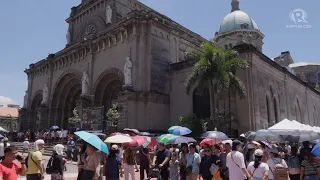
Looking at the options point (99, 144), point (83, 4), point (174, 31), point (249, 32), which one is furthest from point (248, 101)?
point (83, 4)

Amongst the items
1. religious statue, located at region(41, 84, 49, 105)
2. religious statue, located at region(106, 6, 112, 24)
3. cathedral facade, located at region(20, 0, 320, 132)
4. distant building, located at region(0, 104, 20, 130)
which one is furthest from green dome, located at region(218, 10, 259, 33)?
distant building, located at region(0, 104, 20, 130)

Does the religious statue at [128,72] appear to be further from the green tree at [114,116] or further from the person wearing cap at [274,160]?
the person wearing cap at [274,160]

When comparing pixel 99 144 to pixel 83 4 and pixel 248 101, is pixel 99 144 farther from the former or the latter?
pixel 83 4

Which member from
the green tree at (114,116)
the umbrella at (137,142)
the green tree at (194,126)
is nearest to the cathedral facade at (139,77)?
the green tree at (114,116)

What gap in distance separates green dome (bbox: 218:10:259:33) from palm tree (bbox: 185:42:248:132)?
26216mm

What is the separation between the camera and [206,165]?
869cm

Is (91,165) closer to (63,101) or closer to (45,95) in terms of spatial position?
(63,101)

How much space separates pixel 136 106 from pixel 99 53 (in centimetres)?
1039

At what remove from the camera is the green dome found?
4876 cm

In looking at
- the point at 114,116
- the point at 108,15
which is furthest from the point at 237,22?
the point at 114,116

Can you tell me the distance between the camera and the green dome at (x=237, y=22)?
160 ft

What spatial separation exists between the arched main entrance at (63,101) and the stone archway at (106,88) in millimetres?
7781

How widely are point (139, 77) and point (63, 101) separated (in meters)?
19.2

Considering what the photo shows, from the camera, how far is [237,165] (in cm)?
725
